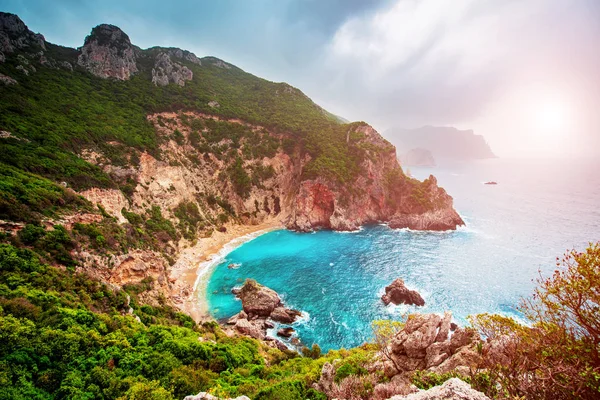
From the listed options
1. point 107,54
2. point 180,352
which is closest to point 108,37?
point 107,54

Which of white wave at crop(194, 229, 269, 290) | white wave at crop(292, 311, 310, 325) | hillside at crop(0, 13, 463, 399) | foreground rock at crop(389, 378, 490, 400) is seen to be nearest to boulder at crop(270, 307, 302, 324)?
white wave at crop(292, 311, 310, 325)

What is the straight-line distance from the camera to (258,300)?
40500 millimetres

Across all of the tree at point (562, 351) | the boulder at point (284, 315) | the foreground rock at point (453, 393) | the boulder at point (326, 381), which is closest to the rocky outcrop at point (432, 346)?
the tree at point (562, 351)

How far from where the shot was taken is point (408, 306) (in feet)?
133

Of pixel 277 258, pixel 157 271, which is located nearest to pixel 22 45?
pixel 157 271

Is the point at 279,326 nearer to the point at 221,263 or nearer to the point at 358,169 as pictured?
the point at 221,263

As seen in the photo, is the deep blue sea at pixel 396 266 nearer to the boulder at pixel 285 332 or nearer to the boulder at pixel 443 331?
the boulder at pixel 285 332

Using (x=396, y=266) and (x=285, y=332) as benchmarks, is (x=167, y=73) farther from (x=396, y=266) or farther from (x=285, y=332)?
(x=396, y=266)

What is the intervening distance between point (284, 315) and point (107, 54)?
321 feet

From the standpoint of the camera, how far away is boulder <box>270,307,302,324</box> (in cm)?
3859

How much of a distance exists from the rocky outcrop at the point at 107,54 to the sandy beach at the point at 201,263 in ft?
209

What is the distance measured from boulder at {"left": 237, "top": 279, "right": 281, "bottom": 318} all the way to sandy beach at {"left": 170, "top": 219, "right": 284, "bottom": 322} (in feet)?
19.9

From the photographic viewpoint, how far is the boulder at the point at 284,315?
38.6 metres

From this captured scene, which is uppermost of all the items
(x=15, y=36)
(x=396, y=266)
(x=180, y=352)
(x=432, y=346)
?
(x=15, y=36)
